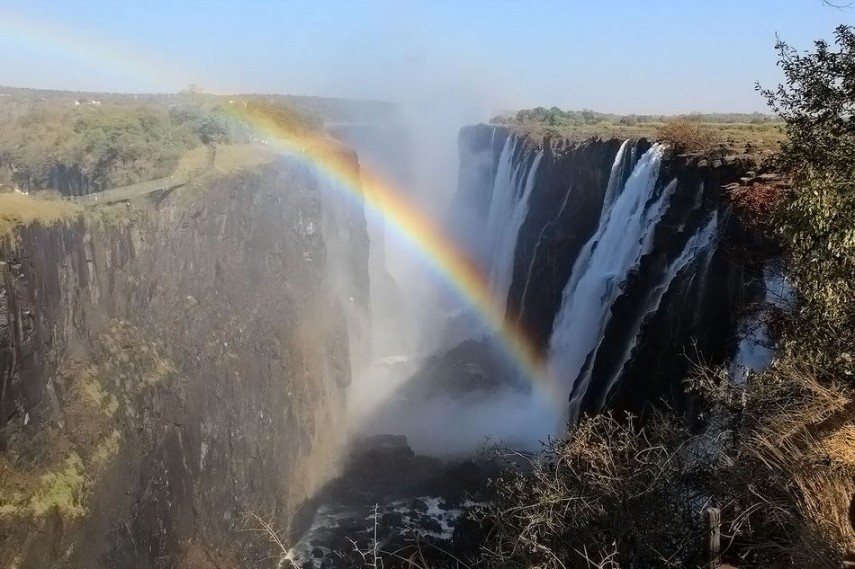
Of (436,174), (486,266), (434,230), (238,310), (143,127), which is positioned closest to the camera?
(238,310)

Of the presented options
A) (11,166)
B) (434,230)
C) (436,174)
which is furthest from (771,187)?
(436,174)

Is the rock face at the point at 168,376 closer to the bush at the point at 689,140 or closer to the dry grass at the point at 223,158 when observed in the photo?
the dry grass at the point at 223,158

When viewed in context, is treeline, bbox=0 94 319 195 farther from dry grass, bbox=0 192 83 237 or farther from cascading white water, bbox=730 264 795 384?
cascading white water, bbox=730 264 795 384

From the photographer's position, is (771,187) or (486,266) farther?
(486,266)

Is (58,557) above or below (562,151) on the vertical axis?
below

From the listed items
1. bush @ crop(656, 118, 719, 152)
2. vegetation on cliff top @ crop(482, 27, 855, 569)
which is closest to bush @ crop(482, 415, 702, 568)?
vegetation on cliff top @ crop(482, 27, 855, 569)

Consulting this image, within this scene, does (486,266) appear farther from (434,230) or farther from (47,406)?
(47,406)

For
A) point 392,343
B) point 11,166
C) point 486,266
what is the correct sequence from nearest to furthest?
1. point 11,166
2. point 392,343
3. point 486,266
